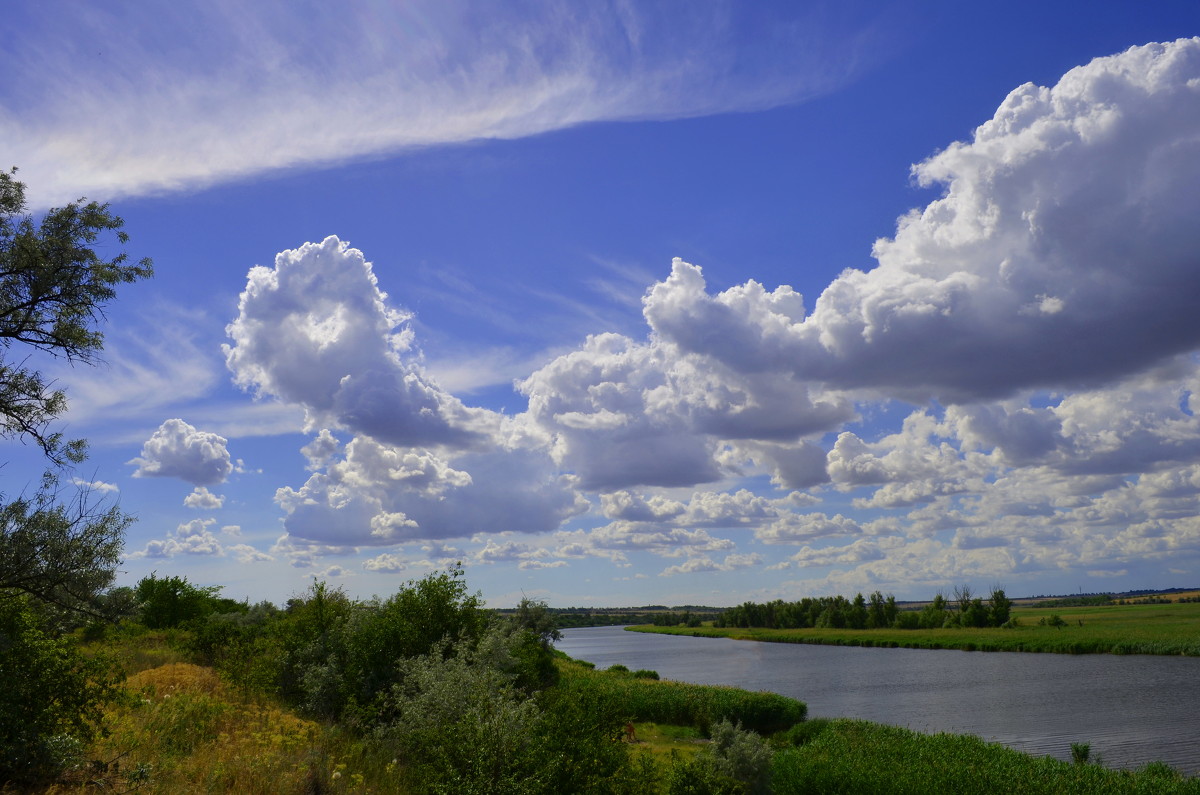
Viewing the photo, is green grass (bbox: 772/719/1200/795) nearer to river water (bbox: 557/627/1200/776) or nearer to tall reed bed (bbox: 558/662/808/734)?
river water (bbox: 557/627/1200/776)

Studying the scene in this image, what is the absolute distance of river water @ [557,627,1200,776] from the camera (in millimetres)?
37312

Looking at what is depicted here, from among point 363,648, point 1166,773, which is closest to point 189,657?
point 363,648

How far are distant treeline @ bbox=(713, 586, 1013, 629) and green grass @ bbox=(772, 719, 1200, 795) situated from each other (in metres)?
123

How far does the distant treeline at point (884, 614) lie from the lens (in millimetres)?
136000

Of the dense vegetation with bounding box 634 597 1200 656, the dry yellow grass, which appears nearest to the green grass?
the dry yellow grass

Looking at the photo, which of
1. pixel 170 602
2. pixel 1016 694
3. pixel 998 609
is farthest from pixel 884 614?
pixel 170 602

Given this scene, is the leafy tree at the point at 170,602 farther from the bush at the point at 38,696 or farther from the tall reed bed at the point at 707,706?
the bush at the point at 38,696

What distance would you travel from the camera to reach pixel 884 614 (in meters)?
157

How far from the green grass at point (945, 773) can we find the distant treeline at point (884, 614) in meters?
123

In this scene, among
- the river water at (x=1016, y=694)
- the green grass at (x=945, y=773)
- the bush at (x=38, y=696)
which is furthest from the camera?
the river water at (x=1016, y=694)

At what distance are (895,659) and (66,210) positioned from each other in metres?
95.4

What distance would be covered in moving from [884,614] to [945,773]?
147 metres

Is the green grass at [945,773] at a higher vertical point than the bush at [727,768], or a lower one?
lower

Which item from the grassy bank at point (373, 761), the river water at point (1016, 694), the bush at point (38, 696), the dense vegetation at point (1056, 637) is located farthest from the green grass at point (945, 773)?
the dense vegetation at point (1056, 637)
